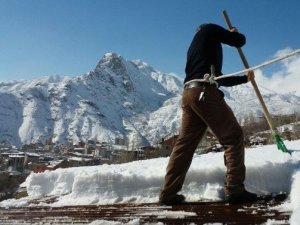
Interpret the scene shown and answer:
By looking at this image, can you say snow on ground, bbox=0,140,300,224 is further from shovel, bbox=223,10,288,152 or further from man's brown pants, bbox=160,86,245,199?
man's brown pants, bbox=160,86,245,199

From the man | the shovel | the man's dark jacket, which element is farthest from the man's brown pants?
the shovel

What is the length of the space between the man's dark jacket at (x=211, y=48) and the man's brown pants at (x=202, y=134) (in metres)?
0.20

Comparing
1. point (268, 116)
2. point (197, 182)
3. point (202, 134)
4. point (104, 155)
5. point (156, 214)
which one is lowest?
point (156, 214)

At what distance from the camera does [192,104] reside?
16.5ft

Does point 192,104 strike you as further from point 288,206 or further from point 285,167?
point 288,206

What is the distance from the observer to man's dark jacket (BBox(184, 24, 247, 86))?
5.03 m

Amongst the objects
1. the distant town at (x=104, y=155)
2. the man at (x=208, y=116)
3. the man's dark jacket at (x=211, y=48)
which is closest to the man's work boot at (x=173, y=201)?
the man at (x=208, y=116)

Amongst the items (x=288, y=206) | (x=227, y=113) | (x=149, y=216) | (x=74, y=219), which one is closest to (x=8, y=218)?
(x=74, y=219)

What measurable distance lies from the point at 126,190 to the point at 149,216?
134 cm

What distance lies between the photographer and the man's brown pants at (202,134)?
4.72 meters

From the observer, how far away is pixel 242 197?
4613 millimetres

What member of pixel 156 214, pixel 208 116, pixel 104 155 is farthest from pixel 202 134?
pixel 104 155

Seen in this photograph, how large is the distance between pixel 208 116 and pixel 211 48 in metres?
0.76

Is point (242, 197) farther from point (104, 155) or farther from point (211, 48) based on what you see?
point (104, 155)
